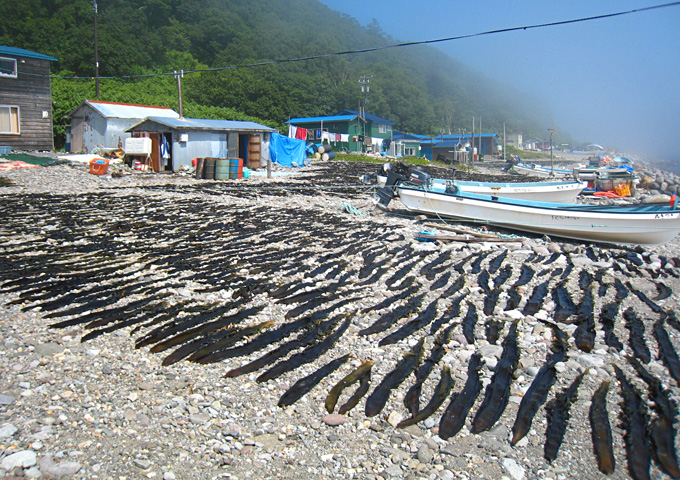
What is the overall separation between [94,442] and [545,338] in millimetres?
4892

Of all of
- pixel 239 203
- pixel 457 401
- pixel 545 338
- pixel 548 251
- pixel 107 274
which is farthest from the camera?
pixel 239 203

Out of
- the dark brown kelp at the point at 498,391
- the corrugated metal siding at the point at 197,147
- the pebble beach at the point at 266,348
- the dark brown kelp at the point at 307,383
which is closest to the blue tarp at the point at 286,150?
the corrugated metal siding at the point at 197,147

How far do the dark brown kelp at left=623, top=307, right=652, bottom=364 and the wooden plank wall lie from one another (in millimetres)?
29984

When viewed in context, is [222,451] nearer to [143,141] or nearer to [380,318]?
[380,318]

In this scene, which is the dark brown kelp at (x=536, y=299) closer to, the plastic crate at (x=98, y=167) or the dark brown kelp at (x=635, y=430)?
the dark brown kelp at (x=635, y=430)

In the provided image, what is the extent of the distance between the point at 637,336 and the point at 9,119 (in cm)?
3091

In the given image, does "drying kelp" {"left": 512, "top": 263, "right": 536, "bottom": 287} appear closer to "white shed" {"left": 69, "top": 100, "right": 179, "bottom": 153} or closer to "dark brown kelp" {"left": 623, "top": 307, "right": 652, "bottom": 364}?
"dark brown kelp" {"left": 623, "top": 307, "right": 652, "bottom": 364}

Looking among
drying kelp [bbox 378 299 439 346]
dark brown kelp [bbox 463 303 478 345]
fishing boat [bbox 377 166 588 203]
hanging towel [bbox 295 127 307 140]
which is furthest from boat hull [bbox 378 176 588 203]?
hanging towel [bbox 295 127 307 140]

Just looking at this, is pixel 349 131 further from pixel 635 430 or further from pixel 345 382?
pixel 635 430

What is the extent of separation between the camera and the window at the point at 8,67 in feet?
88.3

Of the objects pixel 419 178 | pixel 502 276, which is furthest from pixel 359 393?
pixel 419 178

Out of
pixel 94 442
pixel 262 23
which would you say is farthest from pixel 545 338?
pixel 262 23

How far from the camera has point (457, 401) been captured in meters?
4.70

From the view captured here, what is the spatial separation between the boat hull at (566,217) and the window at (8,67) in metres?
23.8
